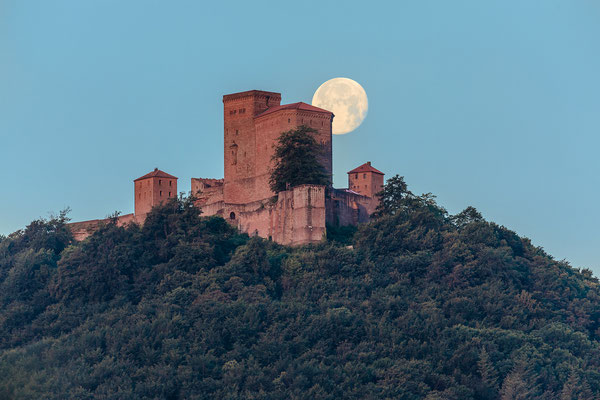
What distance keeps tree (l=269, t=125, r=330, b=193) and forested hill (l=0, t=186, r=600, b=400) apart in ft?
11.4

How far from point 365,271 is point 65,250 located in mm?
15840

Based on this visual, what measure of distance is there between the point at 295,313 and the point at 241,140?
16797 millimetres

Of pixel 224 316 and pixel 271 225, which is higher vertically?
pixel 271 225

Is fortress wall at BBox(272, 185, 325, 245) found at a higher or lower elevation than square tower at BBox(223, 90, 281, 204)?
lower

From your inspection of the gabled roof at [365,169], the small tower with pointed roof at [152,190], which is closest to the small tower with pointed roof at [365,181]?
the gabled roof at [365,169]

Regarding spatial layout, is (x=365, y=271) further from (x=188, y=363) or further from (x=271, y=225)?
(x=188, y=363)

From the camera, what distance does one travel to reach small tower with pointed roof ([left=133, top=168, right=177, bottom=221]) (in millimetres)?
74562

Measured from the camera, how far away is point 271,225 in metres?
65.1

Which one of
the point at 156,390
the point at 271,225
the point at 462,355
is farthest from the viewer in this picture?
the point at 271,225

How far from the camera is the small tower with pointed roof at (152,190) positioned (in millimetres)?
74562

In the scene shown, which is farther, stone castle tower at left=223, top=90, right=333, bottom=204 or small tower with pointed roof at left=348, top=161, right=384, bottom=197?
small tower with pointed roof at left=348, top=161, right=384, bottom=197

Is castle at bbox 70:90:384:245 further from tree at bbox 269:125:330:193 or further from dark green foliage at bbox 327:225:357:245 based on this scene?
tree at bbox 269:125:330:193

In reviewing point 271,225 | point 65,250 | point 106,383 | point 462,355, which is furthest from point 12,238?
point 462,355

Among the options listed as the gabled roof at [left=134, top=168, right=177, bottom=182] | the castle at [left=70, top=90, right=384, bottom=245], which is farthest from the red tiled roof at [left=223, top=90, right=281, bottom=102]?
the gabled roof at [left=134, top=168, right=177, bottom=182]
